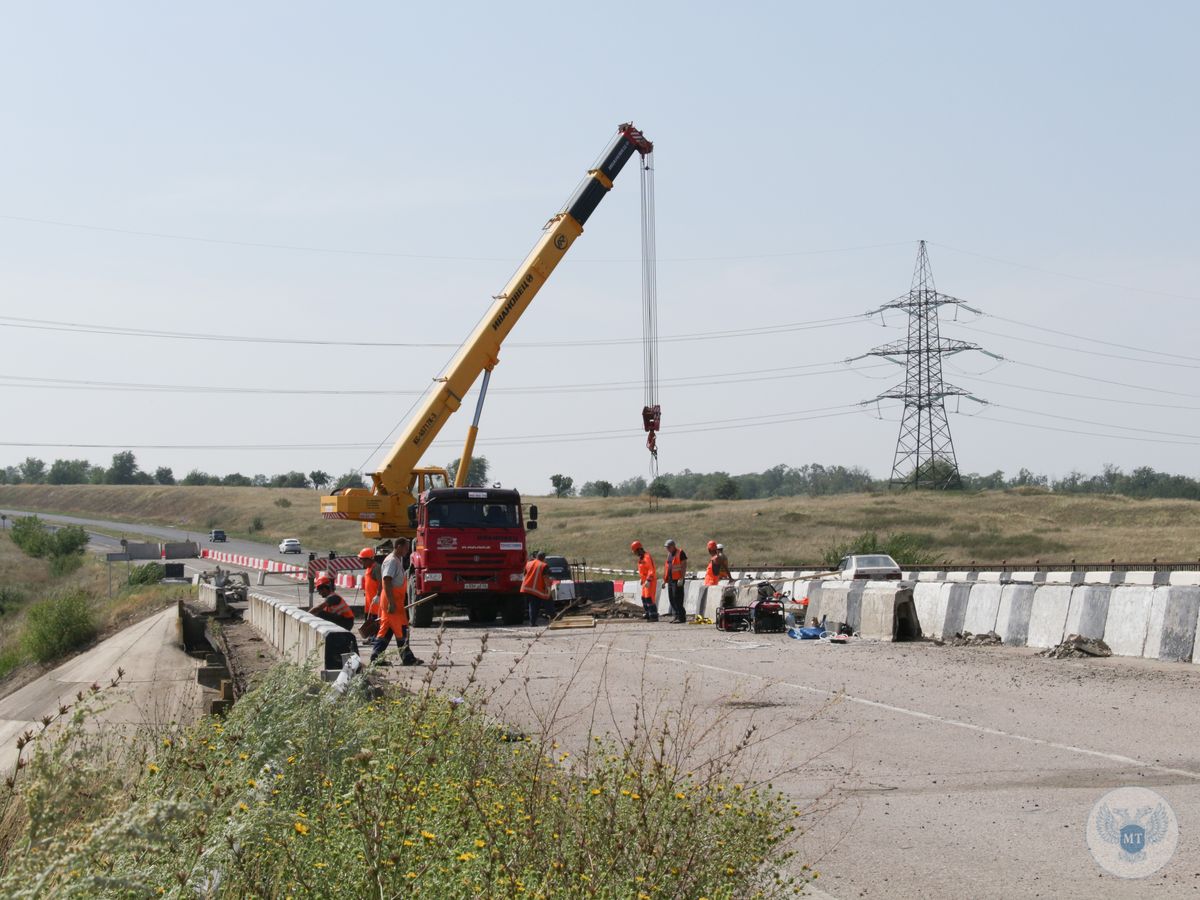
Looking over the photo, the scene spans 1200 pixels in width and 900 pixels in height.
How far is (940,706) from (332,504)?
2084 centimetres

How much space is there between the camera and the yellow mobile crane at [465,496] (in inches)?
1126

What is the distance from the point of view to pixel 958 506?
82750 millimetres

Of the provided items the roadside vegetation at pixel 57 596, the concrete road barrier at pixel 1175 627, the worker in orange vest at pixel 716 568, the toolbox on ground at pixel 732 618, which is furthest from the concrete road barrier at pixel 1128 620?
the roadside vegetation at pixel 57 596

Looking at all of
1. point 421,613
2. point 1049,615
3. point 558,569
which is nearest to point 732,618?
point 1049,615

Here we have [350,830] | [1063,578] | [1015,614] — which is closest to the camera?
[350,830]

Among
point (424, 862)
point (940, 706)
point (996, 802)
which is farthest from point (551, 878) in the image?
point (940, 706)

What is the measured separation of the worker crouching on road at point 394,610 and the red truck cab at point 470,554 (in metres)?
10.4

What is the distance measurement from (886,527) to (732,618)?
175 feet

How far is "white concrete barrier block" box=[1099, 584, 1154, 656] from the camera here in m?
17.5

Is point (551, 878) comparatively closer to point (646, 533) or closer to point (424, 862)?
point (424, 862)

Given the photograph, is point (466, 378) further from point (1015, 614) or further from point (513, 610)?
point (1015, 614)

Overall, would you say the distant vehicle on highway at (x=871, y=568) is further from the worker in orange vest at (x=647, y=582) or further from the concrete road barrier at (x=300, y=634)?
the concrete road barrier at (x=300, y=634)

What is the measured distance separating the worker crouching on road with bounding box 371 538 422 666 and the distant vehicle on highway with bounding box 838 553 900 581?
19264mm

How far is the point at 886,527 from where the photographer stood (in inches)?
3004
